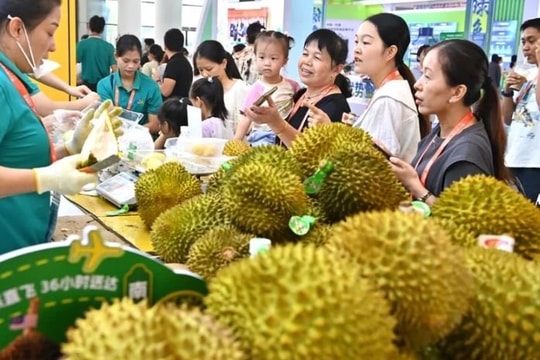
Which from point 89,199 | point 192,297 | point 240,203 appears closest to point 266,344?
point 192,297

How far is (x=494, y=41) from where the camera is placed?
277 inches

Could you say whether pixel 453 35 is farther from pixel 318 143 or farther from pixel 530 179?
pixel 318 143

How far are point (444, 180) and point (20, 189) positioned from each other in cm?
125

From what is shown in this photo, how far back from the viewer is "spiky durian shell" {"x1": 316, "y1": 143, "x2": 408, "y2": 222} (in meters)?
1.24

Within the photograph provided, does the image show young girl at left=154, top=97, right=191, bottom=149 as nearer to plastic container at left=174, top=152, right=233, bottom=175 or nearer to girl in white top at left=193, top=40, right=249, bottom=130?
girl in white top at left=193, top=40, right=249, bottom=130

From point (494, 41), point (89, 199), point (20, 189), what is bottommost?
point (89, 199)

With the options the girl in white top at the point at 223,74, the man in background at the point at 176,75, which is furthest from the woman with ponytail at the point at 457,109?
the man in background at the point at 176,75

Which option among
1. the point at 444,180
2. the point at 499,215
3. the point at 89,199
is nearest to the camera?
the point at 499,215

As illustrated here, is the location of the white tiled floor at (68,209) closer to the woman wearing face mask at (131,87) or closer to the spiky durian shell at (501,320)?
the spiky durian shell at (501,320)

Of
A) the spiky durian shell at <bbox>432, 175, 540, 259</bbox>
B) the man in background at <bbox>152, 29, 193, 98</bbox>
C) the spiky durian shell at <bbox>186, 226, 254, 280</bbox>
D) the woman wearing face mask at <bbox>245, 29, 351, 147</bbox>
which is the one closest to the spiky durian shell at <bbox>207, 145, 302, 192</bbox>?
the spiky durian shell at <bbox>186, 226, 254, 280</bbox>

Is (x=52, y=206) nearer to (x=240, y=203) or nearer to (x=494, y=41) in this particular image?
(x=240, y=203)

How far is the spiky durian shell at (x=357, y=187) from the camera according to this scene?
4.08 ft

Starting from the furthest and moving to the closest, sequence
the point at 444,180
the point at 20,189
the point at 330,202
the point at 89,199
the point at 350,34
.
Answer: the point at 350,34, the point at 89,199, the point at 444,180, the point at 20,189, the point at 330,202

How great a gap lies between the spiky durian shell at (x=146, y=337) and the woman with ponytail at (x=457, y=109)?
1.43m
